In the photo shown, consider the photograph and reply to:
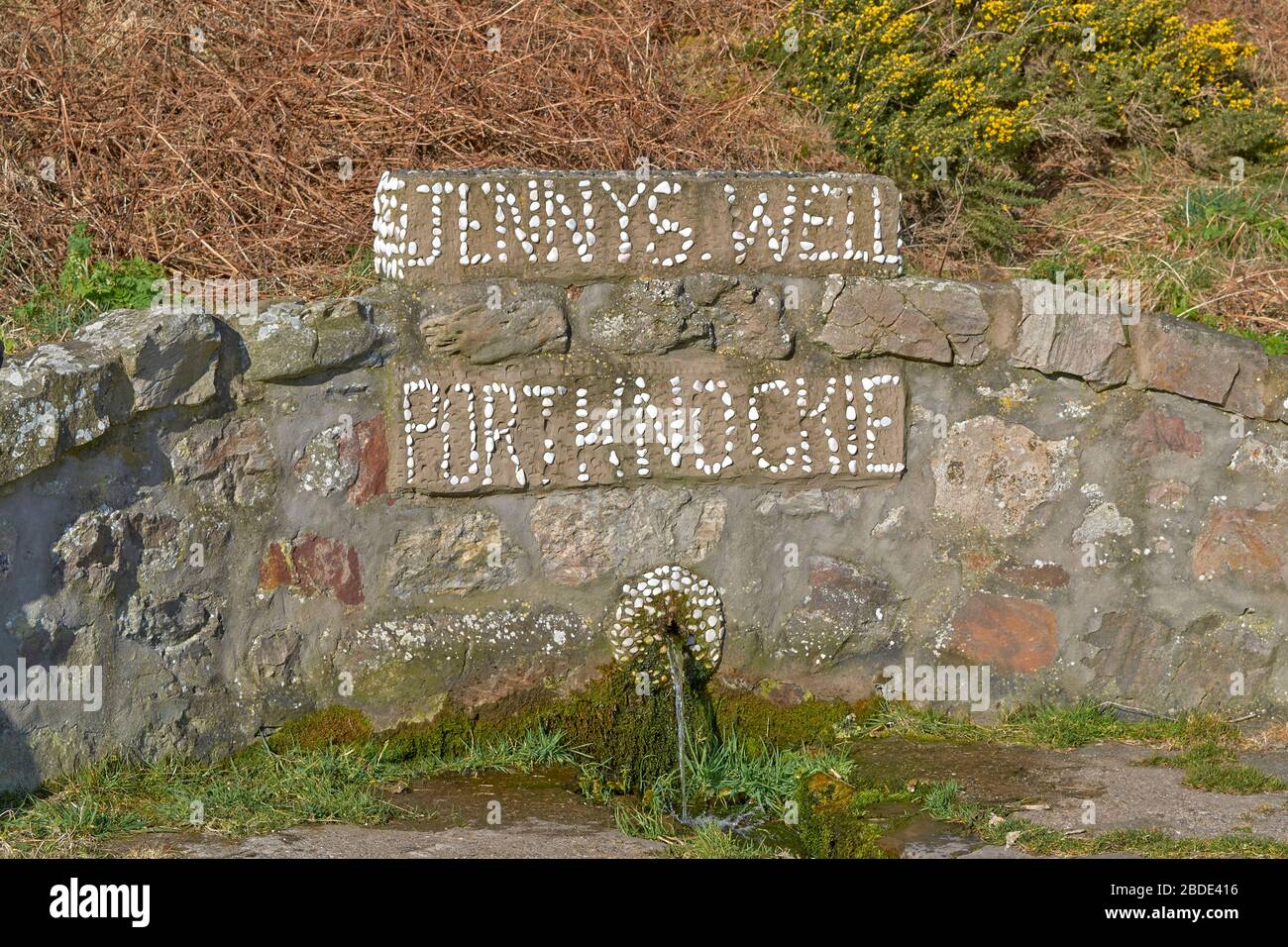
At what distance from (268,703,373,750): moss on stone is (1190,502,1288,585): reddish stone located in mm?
2489

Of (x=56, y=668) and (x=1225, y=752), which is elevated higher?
(x=56, y=668)

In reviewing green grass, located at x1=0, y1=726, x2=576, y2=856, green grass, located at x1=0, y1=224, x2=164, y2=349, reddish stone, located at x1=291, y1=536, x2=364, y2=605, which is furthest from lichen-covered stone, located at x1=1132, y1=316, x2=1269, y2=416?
green grass, located at x1=0, y1=224, x2=164, y2=349

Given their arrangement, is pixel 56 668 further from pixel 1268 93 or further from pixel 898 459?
pixel 1268 93

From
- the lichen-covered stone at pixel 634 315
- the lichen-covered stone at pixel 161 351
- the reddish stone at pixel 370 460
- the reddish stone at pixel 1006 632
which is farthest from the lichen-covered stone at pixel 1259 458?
the lichen-covered stone at pixel 161 351

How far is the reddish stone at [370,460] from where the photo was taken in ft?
12.7

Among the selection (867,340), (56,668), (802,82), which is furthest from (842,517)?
(802,82)

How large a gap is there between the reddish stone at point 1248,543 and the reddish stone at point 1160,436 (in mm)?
219

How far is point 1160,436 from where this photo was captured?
4.19 metres

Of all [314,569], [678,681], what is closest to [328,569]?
[314,569]

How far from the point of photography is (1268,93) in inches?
260

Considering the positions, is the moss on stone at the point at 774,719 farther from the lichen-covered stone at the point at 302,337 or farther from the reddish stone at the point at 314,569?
the lichen-covered stone at the point at 302,337

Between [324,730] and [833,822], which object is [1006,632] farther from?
[324,730]

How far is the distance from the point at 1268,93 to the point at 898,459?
12.3 ft

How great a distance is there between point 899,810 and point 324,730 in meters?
1.56
